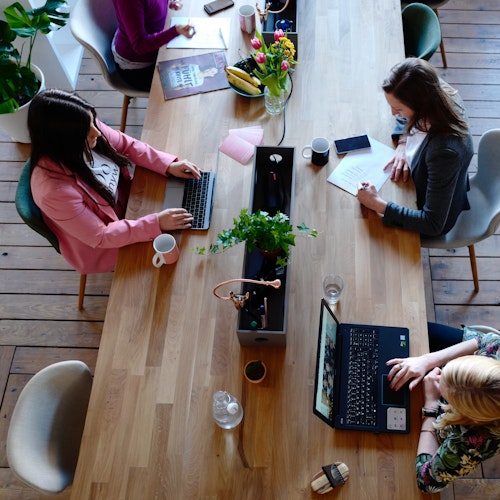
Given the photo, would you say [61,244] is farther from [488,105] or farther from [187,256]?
[488,105]

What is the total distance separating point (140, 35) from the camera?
2545 mm

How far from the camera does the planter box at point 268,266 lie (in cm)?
168

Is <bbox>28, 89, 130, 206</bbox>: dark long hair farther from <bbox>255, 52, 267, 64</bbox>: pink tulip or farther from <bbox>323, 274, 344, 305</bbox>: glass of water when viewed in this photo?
<bbox>323, 274, 344, 305</bbox>: glass of water

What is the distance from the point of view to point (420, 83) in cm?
188

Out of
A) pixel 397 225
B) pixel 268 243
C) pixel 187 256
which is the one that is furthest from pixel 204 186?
pixel 397 225

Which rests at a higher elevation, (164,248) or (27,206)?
(27,206)

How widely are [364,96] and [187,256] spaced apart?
1184mm

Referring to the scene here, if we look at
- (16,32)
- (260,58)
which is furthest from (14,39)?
(260,58)

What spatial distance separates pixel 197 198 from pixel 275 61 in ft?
2.35

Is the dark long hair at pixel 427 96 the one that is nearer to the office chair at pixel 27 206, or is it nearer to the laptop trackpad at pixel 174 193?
the laptop trackpad at pixel 174 193

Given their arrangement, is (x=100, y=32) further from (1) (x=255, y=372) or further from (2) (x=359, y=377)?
(2) (x=359, y=377)

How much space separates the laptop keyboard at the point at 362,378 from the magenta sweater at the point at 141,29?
184cm

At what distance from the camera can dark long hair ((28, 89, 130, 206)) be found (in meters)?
1.82

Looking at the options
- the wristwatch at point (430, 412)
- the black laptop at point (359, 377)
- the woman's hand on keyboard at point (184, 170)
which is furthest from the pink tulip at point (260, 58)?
the wristwatch at point (430, 412)
